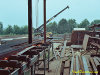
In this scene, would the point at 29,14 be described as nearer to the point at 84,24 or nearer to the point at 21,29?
the point at 21,29

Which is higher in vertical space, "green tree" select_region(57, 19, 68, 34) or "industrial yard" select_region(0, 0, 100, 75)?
"green tree" select_region(57, 19, 68, 34)

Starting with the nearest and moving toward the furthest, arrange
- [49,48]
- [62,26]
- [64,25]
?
1. [49,48]
2. [62,26]
3. [64,25]

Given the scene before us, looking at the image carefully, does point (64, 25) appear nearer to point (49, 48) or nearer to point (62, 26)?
point (62, 26)

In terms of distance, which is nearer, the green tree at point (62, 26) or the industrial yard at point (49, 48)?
the industrial yard at point (49, 48)

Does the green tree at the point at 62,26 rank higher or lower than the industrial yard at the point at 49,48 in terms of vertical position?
higher

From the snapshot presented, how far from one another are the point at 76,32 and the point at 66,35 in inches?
131

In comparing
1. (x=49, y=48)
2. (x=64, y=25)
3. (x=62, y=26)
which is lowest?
(x=49, y=48)

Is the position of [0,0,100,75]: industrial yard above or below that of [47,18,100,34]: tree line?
below

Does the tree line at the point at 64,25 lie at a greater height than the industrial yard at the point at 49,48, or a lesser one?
greater

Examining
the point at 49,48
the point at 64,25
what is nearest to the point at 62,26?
the point at 64,25

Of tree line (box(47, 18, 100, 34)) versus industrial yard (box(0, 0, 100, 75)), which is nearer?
industrial yard (box(0, 0, 100, 75))

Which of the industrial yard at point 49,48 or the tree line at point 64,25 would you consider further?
the tree line at point 64,25

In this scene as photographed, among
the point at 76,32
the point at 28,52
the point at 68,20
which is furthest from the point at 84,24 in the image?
the point at 28,52

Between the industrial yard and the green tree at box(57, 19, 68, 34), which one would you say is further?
the green tree at box(57, 19, 68, 34)
